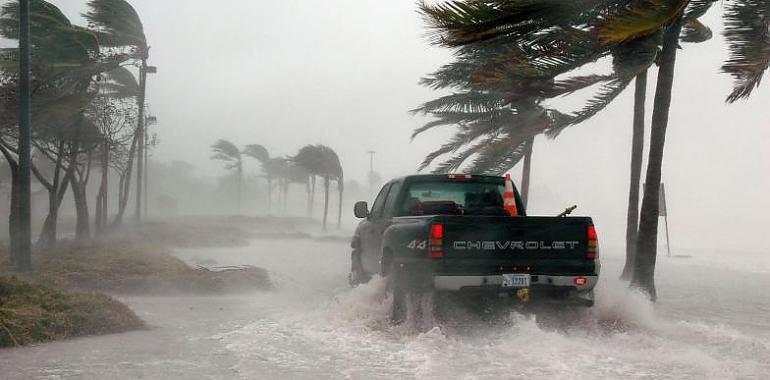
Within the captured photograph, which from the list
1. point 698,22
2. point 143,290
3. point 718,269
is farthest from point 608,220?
point 143,290

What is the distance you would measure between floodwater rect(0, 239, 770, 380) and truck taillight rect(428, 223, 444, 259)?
859mm

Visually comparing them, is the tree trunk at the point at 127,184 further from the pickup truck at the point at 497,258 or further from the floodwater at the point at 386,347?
the pickup truck at the point at 497,258

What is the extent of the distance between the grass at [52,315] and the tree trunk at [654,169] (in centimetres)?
812

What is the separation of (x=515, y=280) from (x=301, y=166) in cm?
4600

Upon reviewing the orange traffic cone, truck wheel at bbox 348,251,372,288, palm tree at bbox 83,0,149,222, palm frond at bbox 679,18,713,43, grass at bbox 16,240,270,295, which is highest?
palm tree at bbox 83,0,149,222

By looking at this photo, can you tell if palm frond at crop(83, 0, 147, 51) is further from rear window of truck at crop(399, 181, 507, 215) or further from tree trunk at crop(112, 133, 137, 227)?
rear window of truck at crop(399, 181, 507, 215)

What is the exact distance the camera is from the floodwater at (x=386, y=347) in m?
6.22

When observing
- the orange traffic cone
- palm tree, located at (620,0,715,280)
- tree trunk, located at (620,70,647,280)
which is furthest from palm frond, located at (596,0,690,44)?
tree trunk, located at (620,70,647,280)

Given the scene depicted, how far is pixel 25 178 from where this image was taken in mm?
13172

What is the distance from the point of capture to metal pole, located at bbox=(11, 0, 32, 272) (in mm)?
12977

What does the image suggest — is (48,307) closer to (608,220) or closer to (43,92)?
(43,92)

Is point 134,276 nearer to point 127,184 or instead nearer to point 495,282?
point 495,282

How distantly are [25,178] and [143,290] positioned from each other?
315 centimetres

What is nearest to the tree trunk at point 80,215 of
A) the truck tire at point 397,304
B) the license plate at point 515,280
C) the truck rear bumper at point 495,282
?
the truck tire at point 397,304
